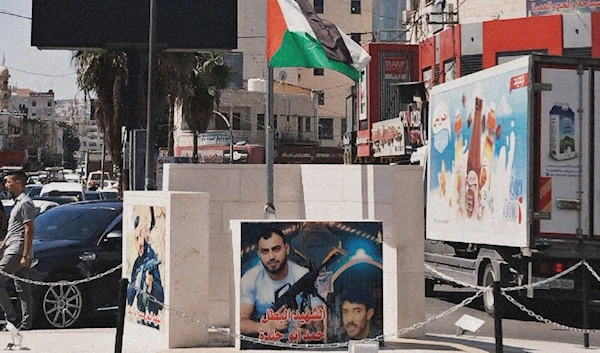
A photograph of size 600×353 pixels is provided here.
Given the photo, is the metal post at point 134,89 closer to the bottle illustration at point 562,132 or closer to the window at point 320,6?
the bottle illustration at point 562,132

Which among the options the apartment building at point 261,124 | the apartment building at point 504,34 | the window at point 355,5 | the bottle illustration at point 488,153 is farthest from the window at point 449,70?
the window at point 355,5

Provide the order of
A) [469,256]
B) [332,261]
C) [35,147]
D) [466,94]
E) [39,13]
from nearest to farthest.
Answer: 1. [332,261]
2. [466,94]
3. [469,256]
4. [39,13]
5. [35,147]

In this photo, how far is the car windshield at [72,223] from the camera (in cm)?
1599

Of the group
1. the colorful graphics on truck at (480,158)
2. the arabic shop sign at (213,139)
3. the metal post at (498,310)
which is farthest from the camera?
the arabic shop sign at (213,139)

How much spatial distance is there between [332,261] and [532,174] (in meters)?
4.25

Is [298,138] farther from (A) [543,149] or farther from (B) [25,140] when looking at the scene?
(B) [25,140]

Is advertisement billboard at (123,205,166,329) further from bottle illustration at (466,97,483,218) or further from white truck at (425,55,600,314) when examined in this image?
bottle illustration at (466,97,483,218)

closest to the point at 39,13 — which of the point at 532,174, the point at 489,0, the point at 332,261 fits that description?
the point at 532,174

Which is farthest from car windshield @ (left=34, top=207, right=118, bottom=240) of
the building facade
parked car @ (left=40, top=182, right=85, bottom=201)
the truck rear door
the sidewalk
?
the building facade

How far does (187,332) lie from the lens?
11805 mm

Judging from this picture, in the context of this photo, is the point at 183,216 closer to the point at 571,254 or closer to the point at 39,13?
the point at 571,254

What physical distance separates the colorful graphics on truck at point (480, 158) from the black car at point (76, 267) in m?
5.12

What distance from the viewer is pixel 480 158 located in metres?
Result: 16.2

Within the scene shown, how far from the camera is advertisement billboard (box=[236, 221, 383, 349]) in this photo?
37.4 ft
